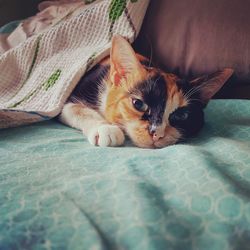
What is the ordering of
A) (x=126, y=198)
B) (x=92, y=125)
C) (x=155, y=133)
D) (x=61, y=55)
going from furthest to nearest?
(x=61, y=55) < (x=92, y=125) < (x=155, y=133) < (x=126, y=198)

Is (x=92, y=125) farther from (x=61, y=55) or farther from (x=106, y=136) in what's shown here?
(x=61, y=55)

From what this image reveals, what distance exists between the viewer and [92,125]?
38.2 inches

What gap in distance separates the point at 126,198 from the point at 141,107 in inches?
15.1

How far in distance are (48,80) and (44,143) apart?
1.18ft

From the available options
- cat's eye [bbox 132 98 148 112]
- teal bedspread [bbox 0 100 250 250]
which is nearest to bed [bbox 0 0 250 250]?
teal bedspread [bbox 0 100 250 250]

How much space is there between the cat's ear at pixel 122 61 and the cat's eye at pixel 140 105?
8 centimetres

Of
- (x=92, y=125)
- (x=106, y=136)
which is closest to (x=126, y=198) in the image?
(x=106, y=136)

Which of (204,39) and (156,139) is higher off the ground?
(204,39)

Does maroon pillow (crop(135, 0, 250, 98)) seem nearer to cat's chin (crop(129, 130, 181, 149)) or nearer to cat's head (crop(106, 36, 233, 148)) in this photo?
cat's head (crop(106, 36, 233, 148))

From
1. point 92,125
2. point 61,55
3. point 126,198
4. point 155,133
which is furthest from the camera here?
point 61,55

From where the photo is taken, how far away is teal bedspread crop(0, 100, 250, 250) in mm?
496

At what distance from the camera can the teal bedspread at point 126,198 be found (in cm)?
50

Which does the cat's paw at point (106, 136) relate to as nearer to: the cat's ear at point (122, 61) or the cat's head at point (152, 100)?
the cat's head at point (152, 100)

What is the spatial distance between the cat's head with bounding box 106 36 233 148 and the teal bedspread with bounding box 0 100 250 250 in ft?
0.33
